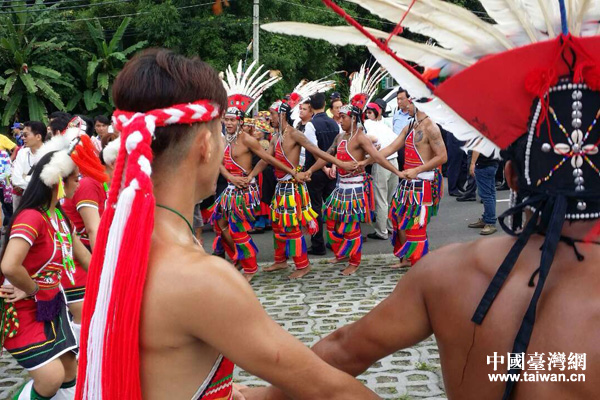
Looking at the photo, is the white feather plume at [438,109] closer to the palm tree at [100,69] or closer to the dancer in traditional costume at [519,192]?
the dancer in traditional costume at [519,192]

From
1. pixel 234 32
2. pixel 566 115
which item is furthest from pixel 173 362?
pixel 234 32

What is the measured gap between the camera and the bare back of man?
1569 millimetres

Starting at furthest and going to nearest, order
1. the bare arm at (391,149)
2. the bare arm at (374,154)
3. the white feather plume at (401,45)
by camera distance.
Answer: the bare arm at (391,149) < the bare arm at (374,154) < the white feather plume at (401,45)

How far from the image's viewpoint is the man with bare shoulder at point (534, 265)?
158 cm

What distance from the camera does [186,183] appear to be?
1892 millimetres

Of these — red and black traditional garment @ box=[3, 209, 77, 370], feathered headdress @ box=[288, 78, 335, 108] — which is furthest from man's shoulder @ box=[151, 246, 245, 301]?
feathered headdress @ box=[288, 78, 335, 108]

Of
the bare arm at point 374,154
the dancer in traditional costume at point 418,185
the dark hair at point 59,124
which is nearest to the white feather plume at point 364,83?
the bare arm at point 374,154

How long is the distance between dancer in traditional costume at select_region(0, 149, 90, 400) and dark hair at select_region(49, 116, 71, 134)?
412 cm

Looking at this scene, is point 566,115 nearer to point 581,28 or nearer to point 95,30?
point 581,28

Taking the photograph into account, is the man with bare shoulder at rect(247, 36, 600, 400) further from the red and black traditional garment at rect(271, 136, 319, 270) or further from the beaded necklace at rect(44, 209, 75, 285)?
the red and black traditional garment at rect(271, 136, 319, 270)

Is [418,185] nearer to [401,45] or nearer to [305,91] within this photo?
[305,91]

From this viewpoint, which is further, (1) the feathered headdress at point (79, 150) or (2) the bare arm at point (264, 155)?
(2) the bare arm at point (264, 155)

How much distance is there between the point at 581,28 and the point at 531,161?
351 mm

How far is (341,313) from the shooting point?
20.1ft
